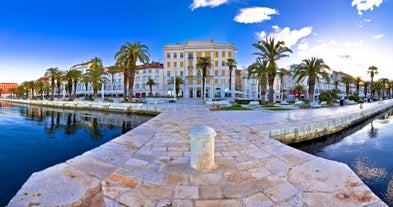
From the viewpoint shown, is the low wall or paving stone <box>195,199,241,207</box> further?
the low wall

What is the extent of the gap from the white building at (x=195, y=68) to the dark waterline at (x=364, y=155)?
42597 millimetres

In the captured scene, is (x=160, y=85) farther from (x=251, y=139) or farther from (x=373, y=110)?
(x=251, y=139)

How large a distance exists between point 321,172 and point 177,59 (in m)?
56.6

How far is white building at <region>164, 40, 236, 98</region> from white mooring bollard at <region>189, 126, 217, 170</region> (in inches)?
1954

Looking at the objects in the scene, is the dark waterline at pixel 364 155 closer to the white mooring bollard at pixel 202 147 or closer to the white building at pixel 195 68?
the white mooring bollard at pixel 202 147

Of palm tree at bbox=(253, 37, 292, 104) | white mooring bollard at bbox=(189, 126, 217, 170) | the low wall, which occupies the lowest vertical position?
the low wall

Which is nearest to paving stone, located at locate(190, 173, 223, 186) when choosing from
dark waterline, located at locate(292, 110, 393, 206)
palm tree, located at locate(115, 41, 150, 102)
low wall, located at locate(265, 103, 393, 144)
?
dark waterline, located at locate(292, 110, 393, 206)

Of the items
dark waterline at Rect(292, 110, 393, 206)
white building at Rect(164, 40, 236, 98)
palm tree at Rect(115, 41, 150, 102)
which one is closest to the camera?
dark waterline at Rect(292, 110, 393, 206)

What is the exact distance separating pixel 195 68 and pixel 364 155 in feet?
165

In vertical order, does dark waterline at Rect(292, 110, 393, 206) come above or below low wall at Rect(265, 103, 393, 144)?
below

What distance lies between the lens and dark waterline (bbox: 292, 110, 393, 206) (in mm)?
5815

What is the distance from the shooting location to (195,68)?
5675 centimetres

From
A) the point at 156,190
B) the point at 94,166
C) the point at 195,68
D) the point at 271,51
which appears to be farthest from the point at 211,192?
the point at 195,68

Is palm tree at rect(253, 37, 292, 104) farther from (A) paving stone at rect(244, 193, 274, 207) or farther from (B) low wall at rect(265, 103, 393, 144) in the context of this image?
(A) paving stone at rect(244, 193, 274, 207)
